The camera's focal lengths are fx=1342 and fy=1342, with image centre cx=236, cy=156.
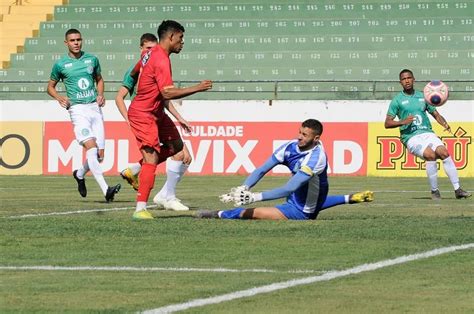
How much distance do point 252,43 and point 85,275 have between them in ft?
81.9

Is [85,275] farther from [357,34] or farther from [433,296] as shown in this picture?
[357,34]

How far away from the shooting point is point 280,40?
33031 mm

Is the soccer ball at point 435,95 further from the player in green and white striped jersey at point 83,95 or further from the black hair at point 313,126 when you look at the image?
the black hair at point 313,126

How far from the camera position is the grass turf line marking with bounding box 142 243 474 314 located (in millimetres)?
6957

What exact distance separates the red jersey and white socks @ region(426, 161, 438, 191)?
20.6ft

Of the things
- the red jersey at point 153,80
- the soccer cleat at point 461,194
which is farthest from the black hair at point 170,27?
the soccer cleat at point 461,194

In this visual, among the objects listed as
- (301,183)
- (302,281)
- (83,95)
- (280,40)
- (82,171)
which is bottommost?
(302,281)

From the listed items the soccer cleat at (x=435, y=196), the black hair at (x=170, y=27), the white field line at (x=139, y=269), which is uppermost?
the black hair at (x=170, y=27)

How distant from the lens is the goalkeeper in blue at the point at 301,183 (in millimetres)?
12312

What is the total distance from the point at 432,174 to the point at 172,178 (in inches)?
213

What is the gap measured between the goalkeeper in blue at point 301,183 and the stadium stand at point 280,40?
17439 mm

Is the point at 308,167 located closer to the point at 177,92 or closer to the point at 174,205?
the point at 177,92

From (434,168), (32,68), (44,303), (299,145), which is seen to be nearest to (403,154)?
(434,168)

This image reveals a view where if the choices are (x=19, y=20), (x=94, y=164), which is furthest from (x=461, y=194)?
(x=19, y=20)
